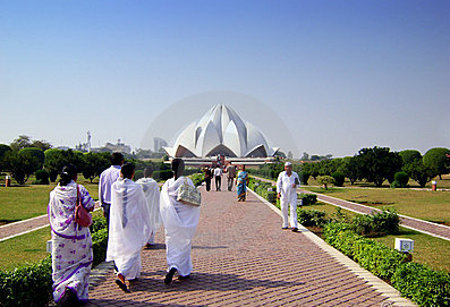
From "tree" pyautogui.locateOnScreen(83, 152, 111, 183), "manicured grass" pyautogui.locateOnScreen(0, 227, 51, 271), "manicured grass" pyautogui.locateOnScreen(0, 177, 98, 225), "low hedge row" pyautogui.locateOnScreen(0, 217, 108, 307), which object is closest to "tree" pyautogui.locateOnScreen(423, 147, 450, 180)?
"tree" pyautogui.locateOnScreen(83, 152, 111, 183)

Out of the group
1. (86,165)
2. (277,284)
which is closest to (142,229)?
(277,284)

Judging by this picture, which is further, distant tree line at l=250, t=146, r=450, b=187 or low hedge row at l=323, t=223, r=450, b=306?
distant tree line at l=250, t=146, r=450, b=187

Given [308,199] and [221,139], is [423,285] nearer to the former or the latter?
[308,199]

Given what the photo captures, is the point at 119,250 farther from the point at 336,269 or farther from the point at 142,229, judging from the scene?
the point at 336,269

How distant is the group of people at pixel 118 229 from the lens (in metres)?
3.16

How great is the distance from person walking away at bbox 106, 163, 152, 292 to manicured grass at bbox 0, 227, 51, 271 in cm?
159

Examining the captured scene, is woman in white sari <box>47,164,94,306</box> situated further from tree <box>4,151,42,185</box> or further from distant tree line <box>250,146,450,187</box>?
tree <box>4,151,42,185</box>

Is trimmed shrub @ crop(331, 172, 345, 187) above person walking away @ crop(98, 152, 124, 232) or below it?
below

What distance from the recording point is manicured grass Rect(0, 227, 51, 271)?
484 centimetres

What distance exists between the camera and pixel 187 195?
3822mm

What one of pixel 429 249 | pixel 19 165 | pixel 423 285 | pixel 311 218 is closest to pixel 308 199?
pixel 311 218

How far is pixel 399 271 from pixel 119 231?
260 cm

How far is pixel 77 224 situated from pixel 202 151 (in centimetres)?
5147

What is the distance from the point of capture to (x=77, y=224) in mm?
3193
